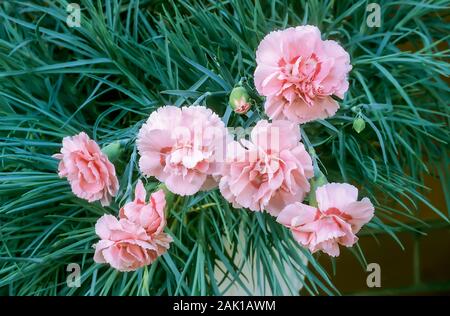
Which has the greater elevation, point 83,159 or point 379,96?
point 379,96

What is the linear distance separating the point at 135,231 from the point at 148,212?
0.02 meters

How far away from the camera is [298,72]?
1.82 feet

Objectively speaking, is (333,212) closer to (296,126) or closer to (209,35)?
(296,126)

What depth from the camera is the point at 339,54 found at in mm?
564

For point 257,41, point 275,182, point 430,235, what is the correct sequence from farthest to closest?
point 430,235, point 257,41, point 275,182

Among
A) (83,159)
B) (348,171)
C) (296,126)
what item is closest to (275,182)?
(296,126)

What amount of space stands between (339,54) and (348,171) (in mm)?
260

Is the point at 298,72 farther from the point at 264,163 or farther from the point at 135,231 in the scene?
the point at 135,231

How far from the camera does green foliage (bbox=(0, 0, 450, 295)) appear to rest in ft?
2.48

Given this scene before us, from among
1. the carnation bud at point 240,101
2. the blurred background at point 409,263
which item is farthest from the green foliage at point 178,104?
the blurred background at point 409,263

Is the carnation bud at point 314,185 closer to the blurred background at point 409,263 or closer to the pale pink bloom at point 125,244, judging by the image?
the pale pink bloom at point 125,244

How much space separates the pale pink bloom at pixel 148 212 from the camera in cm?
55

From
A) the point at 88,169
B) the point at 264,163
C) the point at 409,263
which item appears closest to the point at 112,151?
the point at 88,169

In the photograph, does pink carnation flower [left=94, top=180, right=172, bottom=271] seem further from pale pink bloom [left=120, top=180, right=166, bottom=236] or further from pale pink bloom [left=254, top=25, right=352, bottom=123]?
pale pink bloom [left=254, top=25, right=352, bottom=123]
